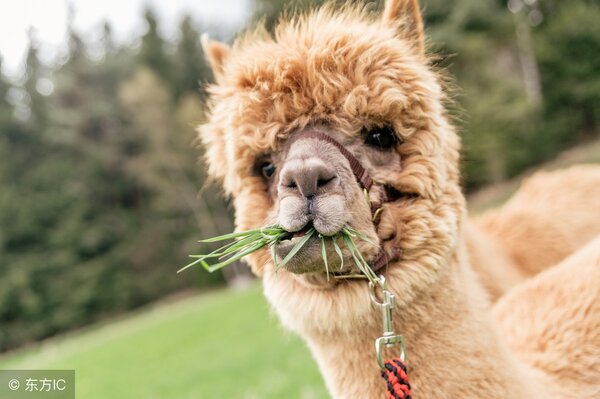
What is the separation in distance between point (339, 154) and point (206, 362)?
7.31 m

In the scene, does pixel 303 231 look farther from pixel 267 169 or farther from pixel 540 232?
pixel 540 232

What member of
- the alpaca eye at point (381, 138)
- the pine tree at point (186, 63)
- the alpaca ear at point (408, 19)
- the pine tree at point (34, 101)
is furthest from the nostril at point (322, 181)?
the pine tree at point (34, 101)

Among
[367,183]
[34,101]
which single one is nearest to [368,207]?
[367,183]

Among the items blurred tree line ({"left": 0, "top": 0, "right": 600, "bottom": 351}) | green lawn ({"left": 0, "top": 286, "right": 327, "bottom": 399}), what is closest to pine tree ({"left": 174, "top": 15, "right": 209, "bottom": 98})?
blurred tree line ({"left": 0, "top": 0, "right": 600, "bottom": 351})

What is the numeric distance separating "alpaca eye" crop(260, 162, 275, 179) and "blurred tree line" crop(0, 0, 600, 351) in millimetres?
16301

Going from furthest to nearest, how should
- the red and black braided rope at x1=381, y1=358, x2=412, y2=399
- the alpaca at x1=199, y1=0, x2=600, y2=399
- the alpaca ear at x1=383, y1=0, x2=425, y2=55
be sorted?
1. the alpaca ear at x1=383, y1=0, x2=425, y2=55
2. the alpaca at x1=199, y1=0, x2=600, y2=399
3. the red and black braided rope at x1=381, y1=358, x2=412, y2=399

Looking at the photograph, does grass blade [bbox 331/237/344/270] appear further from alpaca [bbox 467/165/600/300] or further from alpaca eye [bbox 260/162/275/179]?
alpaca [bbox 467/165/600/300]

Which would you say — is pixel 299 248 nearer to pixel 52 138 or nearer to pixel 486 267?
pixel 486 267

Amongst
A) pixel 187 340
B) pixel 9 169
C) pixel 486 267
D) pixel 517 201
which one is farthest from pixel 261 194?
pixel 9 169

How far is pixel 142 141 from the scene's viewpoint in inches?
1186

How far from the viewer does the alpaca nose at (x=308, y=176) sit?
1588 millimetres

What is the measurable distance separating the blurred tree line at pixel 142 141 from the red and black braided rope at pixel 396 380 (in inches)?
659

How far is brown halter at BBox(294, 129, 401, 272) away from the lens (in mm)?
1769

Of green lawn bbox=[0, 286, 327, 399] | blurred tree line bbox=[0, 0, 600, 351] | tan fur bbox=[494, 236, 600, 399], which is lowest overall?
green lawn bbox=[0, 286, 327, 399]
